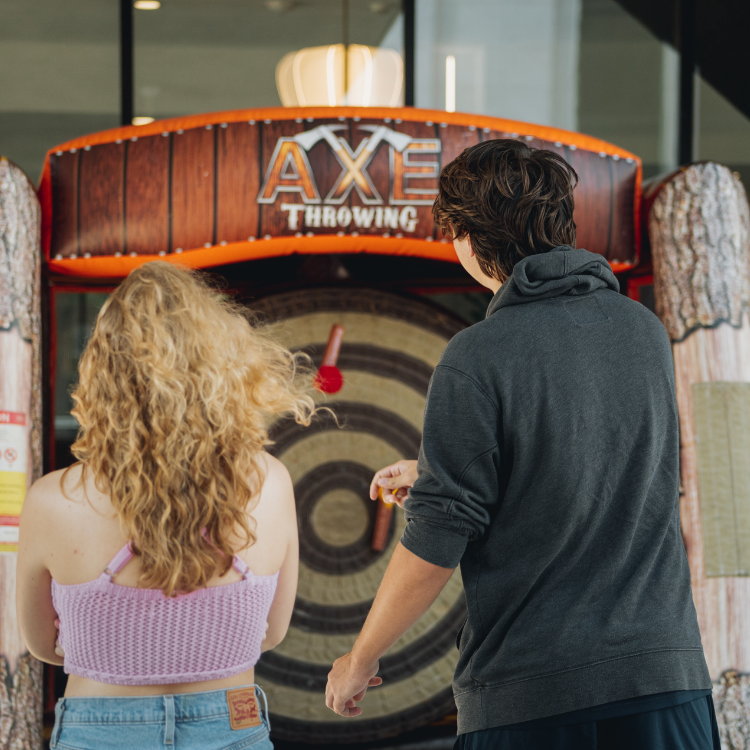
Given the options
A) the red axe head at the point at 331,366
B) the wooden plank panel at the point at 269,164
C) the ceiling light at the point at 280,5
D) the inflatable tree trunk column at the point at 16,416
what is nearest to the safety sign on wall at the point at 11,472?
the inflatable tree trunk column at the point at 16,416

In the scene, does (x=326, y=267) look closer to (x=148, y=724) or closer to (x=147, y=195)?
(x=147, y=195)

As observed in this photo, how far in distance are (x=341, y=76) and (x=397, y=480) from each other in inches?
109

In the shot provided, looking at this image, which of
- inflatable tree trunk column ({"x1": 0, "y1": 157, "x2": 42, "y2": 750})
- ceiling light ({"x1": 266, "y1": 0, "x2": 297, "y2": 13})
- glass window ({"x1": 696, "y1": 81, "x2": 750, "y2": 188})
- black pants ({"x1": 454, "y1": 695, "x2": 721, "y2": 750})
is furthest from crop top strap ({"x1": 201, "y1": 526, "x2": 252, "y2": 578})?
glass window ({"x1": 696, "y1": 81, "x2": 750, "y2": 188})

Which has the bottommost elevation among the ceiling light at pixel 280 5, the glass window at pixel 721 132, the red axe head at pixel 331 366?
the red axe head at pixel 331 366

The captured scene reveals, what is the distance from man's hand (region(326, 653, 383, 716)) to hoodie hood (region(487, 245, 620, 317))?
1.77ft

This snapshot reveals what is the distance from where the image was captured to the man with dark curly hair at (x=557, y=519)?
3.64 ft

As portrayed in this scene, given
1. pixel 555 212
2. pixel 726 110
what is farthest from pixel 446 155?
pixel 726 110

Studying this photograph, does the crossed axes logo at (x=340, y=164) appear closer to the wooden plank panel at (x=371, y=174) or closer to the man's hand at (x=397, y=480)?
the wooden plank panel at (x=371, y=174)

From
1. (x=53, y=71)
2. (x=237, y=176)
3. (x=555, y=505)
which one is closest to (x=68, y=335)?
(x=53, y=71)

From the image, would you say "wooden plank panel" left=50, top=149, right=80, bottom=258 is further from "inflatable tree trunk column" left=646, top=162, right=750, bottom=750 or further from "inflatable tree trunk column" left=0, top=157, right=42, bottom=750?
"inflatable tree trunk column" left=646, top=162, right=750, bottom=750

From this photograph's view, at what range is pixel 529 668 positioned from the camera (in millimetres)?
1115

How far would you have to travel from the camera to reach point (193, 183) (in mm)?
2365

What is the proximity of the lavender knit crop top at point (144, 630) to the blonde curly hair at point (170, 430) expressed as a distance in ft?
0.11

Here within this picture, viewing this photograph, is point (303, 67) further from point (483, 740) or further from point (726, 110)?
point (483, 740)
